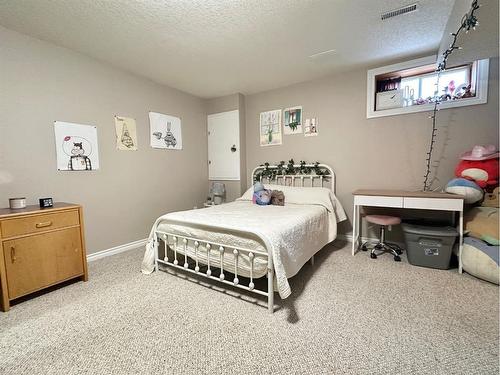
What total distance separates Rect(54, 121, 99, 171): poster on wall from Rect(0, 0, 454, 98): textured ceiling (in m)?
0.84

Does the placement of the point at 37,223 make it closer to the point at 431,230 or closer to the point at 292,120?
the point at 292,120

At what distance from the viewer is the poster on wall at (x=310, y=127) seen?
10.9 ft

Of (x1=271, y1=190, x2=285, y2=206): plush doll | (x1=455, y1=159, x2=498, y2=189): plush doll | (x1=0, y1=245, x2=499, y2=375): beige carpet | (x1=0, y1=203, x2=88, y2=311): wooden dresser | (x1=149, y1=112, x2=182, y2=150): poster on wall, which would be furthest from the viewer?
(x1=149, y1=112, x2=182, y2=150): poster on wall

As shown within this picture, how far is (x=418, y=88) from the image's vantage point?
268 centimetres

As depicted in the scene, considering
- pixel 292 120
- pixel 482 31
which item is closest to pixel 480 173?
pixel 482 31

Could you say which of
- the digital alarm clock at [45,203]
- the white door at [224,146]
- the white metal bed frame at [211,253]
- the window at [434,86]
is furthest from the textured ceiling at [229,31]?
the white metal bed frame at [211,253]

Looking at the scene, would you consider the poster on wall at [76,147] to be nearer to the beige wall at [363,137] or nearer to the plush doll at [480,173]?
the beige wall at [363,137]

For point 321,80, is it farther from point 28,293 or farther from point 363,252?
point 28,293

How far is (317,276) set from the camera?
2.17 metres

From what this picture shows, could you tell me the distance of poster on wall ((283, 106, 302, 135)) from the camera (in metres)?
3.44

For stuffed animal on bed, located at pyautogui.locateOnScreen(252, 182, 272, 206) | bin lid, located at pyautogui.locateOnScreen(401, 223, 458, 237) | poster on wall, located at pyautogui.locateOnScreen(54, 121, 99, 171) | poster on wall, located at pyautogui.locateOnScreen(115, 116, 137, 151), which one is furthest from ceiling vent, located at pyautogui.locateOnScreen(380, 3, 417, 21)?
poster on wall, located at pyautogui.locateOnScreen(54, 121, 99, 171)

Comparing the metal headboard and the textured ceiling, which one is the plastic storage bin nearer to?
the metal headboard

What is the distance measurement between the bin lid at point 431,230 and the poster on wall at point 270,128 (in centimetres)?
210

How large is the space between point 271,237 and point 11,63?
2797mm
